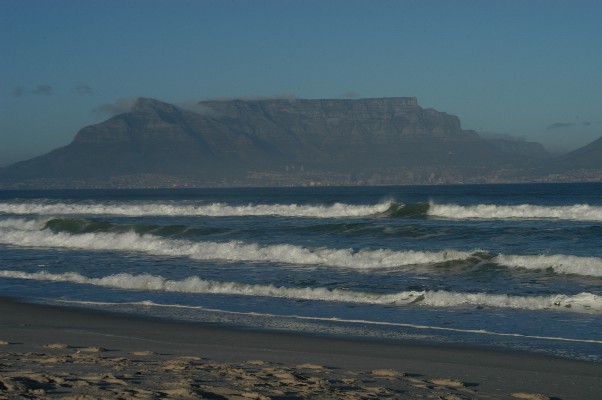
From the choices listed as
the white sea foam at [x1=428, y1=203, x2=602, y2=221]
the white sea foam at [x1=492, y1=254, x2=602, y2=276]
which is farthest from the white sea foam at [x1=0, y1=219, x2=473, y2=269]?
the white sea foam at [x1=428, y1=203, x2=602, y2=221]

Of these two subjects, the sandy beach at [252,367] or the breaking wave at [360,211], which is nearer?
the sandy beach at [252,367]

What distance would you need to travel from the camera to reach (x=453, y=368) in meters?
9.40

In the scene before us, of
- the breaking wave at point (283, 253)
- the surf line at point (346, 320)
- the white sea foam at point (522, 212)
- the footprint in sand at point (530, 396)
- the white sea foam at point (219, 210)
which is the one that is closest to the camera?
the footprint in sand at point (530, 396)

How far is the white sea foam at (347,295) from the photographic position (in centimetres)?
1470

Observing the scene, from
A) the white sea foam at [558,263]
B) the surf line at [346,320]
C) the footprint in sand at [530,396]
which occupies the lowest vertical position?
the surf line at [346,320]

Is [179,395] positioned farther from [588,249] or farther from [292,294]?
[588,249]

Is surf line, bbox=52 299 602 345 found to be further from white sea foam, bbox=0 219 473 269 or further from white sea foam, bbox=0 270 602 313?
white sea foam, bbox=0 219 473 269

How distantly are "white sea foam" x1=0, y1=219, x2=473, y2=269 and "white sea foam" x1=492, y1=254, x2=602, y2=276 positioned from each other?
1.30m

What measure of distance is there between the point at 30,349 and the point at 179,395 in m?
3.69

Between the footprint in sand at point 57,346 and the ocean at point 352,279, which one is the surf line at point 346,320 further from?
→ the footprint in sand at point 57,346

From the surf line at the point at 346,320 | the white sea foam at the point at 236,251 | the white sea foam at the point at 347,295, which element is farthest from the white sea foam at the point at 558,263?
the surf line at the point at 346,320

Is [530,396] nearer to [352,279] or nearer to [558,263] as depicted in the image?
[352,279]

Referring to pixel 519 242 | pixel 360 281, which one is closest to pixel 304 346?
pixel 360 281

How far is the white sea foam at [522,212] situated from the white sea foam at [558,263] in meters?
19.9
